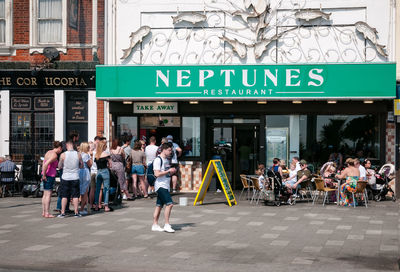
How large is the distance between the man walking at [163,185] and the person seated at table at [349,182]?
6.36 m

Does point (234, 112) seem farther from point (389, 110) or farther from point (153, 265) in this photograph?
point (153, 265)

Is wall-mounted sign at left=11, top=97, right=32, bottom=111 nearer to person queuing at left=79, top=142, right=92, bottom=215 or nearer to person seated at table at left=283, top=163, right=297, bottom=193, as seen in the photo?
person queuing at left=79, top=142, right=92, bottom=215

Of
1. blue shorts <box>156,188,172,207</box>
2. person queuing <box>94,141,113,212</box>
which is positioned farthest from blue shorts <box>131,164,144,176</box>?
blue shorts <box>156,188,172,207</box>

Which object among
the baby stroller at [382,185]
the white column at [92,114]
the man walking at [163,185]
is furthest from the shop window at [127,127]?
the man walking at [163,185]

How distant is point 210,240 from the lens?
1045 cm

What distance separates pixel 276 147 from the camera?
63.4 feet

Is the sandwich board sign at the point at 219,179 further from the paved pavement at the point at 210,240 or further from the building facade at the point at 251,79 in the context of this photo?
the building facade at the point at 251,79

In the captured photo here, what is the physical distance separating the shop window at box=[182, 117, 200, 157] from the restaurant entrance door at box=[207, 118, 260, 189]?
15.9 inches

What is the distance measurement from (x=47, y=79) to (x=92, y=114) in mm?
2016

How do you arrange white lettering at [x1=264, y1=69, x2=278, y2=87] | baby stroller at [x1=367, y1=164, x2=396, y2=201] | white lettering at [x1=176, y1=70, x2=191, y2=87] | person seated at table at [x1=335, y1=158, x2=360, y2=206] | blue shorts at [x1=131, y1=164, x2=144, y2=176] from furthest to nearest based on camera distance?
white lettering at [x1=176, y1=70, x2=191, y2=87]
white lettering at [x1=264, y1=69, x2=278, y2=87]
blue shorts at [x1=131, y1=164, x2=144, y2=176]
baby stroller at [x1=367, y1=164, x2=396, y2=201]
person seated at table at [x1=335, y1=158, x2=360, y2=206]

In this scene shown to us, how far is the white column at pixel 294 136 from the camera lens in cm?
1919

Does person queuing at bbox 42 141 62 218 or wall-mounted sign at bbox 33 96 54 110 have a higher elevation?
wall-mounted sign at bbox 33 96 54 110

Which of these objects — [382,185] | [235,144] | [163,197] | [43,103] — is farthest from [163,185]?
[43,103]

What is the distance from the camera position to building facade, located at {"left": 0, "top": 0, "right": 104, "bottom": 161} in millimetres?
19859
